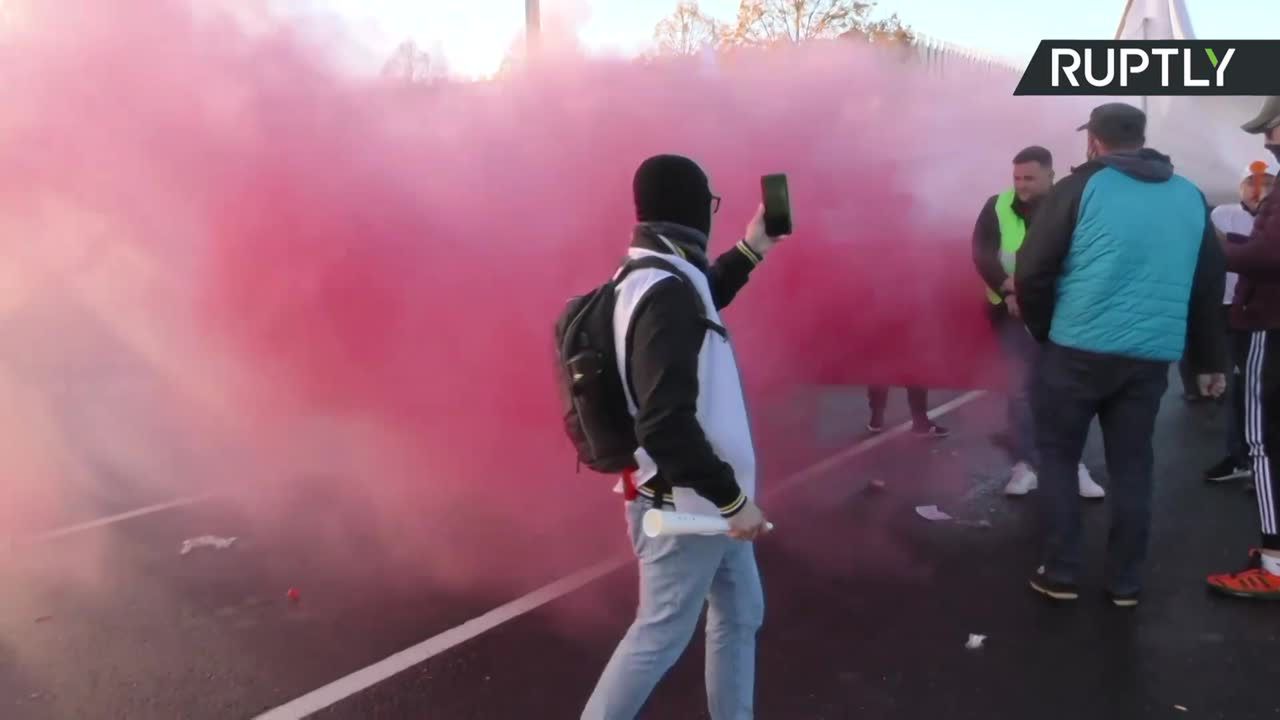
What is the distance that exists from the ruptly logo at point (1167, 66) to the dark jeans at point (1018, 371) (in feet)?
10.8

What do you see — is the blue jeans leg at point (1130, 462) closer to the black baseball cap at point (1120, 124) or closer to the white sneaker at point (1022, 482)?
the black baseball cap at point (1120, 124)

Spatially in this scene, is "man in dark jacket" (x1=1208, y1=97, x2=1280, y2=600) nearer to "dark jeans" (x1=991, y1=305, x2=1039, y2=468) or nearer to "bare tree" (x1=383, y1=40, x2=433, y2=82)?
"dark jeans" (x1=991, y1=305, x2=1039, y2=468)

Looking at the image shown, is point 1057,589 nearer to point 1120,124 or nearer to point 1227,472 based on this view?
point 1120,124

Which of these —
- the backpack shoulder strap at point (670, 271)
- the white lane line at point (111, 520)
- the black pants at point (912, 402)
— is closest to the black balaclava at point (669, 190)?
the backpack shoulder strap at point (670, 271)

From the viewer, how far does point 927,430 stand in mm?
6469

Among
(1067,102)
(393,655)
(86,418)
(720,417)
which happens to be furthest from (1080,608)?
(86,418)

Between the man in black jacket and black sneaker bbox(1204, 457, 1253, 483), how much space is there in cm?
399

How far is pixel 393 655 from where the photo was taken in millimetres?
3344

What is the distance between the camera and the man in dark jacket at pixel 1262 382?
3697 millimetres

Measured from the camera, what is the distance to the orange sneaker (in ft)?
12.2

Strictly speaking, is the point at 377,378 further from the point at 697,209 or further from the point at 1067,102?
the point at 1067,102

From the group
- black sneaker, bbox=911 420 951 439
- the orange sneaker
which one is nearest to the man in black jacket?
the orange sneaker

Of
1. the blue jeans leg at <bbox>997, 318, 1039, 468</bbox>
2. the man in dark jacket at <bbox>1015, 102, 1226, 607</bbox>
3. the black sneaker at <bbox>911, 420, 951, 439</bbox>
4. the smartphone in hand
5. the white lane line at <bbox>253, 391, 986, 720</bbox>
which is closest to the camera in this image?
the smartphone in hand

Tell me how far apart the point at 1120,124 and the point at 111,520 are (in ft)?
16.3
